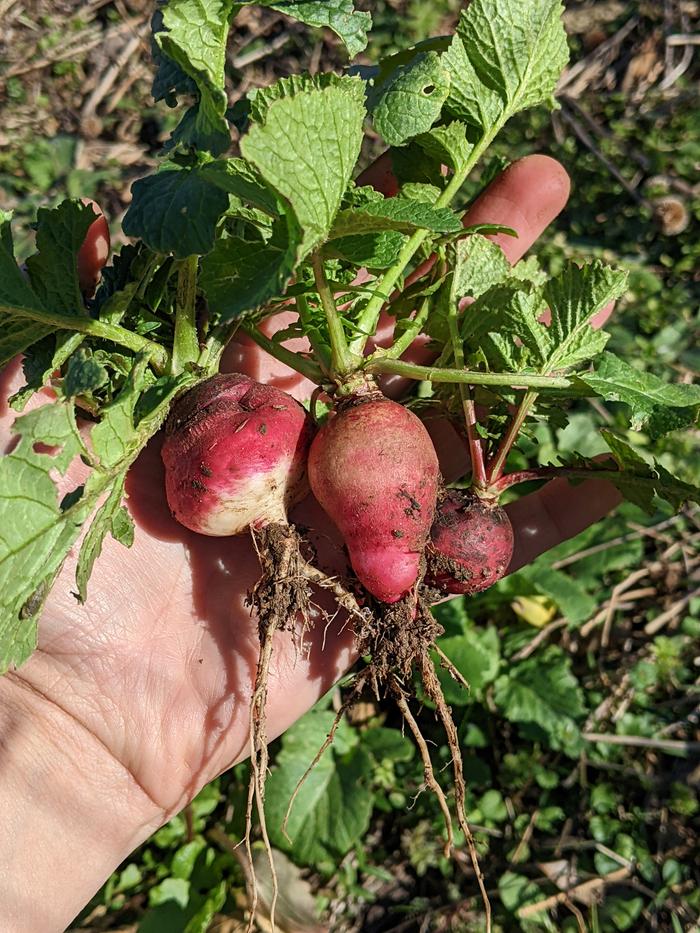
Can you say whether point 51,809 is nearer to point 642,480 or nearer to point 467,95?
point 642,480

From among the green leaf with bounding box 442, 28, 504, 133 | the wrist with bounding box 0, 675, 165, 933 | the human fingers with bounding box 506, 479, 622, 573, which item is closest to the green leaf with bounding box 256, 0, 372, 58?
the green leaf with bounding box 442, 28, 504, 133

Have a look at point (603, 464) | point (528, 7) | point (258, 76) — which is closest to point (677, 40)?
point (258, 76)

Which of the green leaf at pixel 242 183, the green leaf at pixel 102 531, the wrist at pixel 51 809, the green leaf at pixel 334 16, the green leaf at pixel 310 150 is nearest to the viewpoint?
the green leaf at pixel 310 150

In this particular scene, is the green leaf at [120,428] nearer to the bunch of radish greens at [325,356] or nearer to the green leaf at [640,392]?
the bunch of radish greens at [325,356]

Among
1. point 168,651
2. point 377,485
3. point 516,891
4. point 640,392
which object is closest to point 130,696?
point 168,651

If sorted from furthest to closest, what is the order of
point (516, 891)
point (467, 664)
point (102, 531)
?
point (516, 891), point (467, 664), point (102, 531)

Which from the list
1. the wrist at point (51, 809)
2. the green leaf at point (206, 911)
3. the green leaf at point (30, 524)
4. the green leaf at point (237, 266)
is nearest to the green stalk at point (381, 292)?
the green leaf at point (237, 266)
